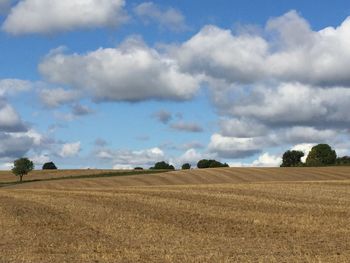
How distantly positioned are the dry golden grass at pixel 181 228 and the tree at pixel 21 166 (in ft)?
321

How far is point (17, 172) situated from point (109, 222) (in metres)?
116

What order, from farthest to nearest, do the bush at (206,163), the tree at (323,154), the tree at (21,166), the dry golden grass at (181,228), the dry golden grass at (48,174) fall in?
1. the bush at (206,163)
2. the tree at (323,154)
3. the tree at (21,166)
4. the dry golden grass at (48,174)
5. the dry golden grass at (181,228)

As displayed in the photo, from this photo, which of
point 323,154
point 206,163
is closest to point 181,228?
point 323,154

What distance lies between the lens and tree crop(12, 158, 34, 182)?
139m

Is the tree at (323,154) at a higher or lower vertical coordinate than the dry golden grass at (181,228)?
higher

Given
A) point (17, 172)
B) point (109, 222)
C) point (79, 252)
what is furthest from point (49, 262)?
point (17, 172)

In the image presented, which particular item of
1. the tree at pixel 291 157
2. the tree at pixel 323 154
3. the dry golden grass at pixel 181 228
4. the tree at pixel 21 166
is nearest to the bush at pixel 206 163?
the tree at pixel 291 157

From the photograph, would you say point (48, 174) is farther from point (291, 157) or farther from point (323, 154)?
point (291, 157)

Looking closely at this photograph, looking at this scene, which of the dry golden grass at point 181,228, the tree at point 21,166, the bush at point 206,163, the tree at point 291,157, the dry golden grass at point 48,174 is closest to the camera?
the dry golden grass at point 181,228

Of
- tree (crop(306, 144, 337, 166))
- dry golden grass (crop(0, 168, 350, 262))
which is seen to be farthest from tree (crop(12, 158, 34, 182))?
dry golden grass (crop(0, 168, 350, 262))

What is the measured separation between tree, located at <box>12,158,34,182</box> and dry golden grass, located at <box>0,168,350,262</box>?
98.0 meters

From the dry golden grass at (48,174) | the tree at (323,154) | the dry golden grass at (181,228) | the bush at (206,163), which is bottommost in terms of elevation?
the dry golden grass at (181,228)

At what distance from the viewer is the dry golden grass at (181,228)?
19.3 m

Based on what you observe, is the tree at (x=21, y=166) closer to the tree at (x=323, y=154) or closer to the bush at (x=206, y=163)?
the bush at (x=206, y=163)
